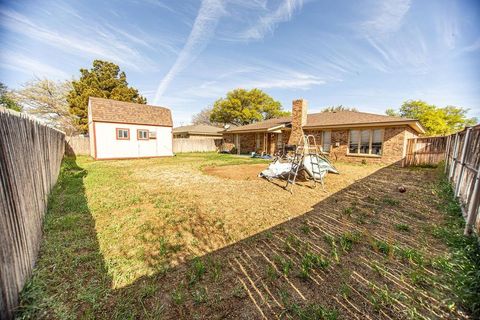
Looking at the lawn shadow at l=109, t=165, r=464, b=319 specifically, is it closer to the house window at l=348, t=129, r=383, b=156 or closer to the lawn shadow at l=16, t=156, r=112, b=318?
the lawn shadow at l=16, t=156, r=112, b=318

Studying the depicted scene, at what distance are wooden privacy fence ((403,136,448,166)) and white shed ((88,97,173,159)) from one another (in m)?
A: 18.3

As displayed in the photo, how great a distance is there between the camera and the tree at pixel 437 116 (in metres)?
26.0

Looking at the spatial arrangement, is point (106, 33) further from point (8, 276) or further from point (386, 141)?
point (386, 141)

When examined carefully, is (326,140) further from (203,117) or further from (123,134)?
(203,117)

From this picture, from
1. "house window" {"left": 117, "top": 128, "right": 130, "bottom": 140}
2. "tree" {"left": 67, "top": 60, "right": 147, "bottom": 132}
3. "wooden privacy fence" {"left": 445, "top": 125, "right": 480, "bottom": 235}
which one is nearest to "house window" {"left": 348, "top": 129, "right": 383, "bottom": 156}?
"wooden privacy fence" {"left": 445, "top": 125, "right": 480, "bottom": 235}

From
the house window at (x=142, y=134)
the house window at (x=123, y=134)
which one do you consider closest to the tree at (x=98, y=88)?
the house window at (x=123, y=134)

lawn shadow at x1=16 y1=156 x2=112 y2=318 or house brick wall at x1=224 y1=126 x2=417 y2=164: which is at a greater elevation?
house brick wall at x1=224 y1=126 x2=417 y2=164

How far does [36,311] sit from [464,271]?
4.98 metres

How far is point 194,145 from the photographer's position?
24.1m

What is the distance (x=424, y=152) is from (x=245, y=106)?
2787 centimetres

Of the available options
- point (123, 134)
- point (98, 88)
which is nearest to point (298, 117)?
point (123, 134)

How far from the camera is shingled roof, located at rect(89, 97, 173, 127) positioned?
1490 centimetres

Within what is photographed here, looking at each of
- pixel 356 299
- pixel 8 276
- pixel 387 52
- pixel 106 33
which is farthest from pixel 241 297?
pixel 387 52

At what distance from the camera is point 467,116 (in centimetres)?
2986
